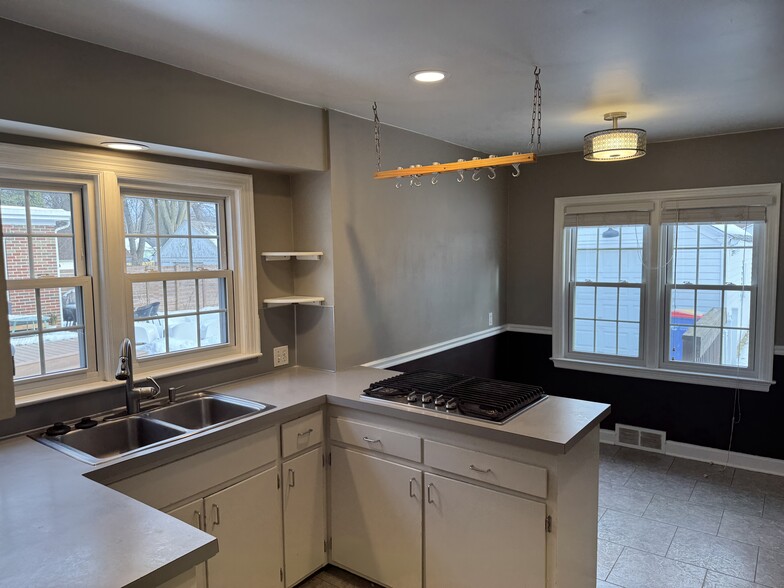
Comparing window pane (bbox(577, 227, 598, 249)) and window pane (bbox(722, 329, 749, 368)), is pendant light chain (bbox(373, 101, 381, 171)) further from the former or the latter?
window pane (bbox(722, 329, 749, 368))

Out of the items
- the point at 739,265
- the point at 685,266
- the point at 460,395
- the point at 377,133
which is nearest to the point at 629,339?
the point at 685,266

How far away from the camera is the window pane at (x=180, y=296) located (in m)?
2.75

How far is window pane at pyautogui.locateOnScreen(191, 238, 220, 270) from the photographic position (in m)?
2.88

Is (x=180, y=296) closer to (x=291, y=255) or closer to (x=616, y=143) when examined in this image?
(x=291, y=255)

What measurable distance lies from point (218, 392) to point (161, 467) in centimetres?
74

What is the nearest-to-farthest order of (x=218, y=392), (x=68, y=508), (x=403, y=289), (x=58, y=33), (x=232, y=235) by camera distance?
(x=68, y=508) < (x=58, y=33) < (x=218, y=392) < (x=232, y=235) < (x=403, y=289)

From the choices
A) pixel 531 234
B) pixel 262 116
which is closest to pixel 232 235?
pixel 262 116

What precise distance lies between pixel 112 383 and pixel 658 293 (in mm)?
3889

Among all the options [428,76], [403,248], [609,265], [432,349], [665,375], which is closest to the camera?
[428,76]

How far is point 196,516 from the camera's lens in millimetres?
2113

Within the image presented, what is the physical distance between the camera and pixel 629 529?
313 cm

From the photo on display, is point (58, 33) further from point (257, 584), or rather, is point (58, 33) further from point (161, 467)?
point (257, 584)

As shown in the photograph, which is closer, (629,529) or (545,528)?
(545,528)

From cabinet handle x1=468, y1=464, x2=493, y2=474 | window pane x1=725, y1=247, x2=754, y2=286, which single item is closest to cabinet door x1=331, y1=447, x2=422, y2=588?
cabinet handle x1=468, y1=464, x2=493, y2=474
